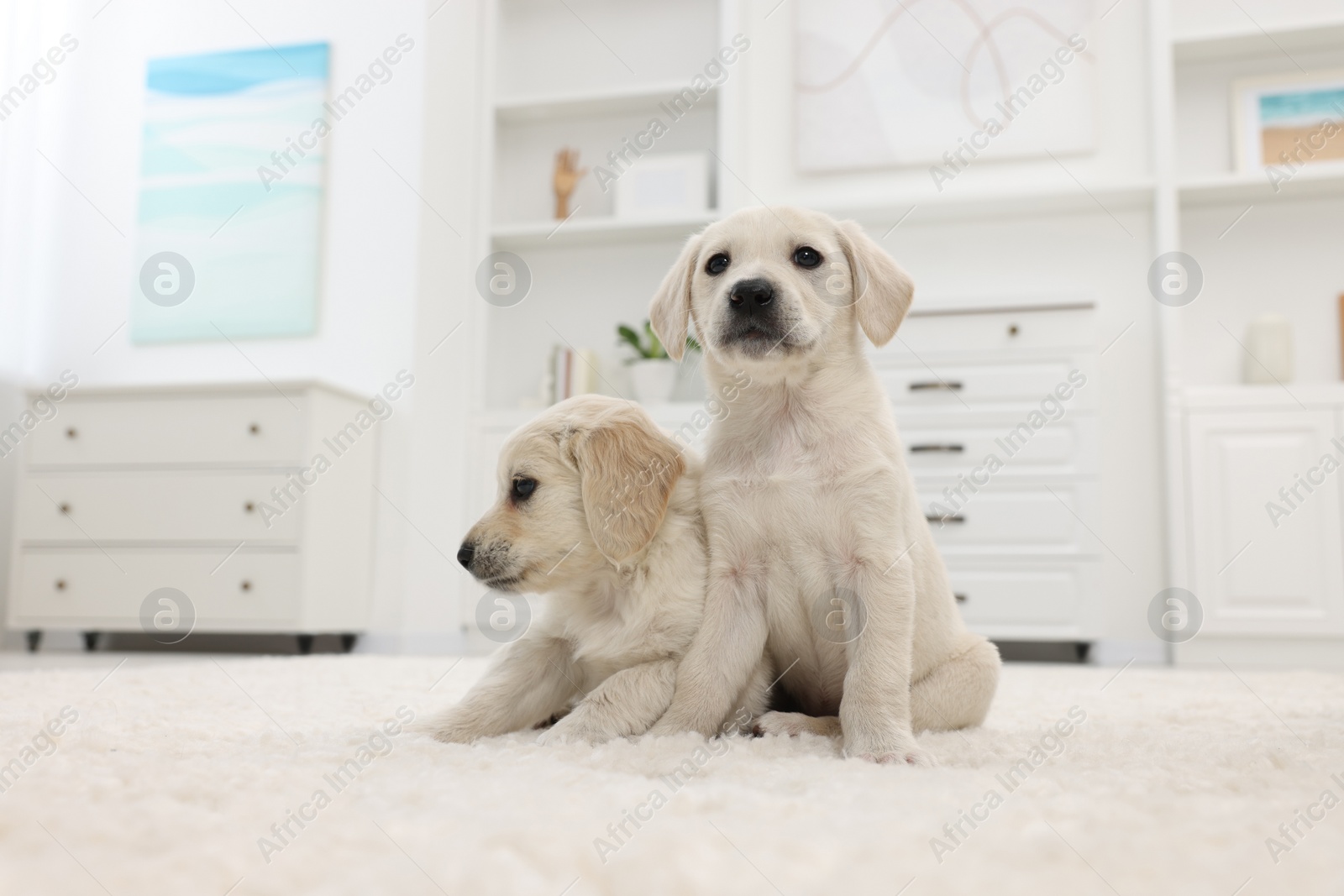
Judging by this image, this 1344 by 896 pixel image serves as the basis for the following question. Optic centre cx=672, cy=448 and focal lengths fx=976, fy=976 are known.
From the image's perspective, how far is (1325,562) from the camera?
12.4ft

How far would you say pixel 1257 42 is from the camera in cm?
439

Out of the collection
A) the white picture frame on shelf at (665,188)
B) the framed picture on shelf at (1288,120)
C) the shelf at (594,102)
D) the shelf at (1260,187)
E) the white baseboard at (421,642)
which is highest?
the shelf at (594,102)

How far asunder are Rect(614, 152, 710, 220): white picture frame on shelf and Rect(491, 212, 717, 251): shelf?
0.14 ft

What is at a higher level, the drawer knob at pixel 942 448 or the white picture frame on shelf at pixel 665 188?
the white picture frame on shelf at pixel 665 188

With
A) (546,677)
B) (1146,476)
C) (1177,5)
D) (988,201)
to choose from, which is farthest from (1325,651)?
(546,677)

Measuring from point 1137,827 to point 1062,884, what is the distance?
0.23 meters

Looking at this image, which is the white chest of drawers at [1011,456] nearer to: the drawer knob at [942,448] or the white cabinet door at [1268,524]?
the drawer knob at [942,448]

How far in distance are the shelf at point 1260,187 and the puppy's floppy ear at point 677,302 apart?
3398 mm

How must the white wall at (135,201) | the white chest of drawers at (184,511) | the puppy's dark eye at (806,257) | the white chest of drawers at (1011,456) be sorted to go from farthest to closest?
1. the white wall at (135,201)
2. the white chest of drawers at (184,511)
3. the white chest of drawers at (1011,456)
4. the puppy's dark eye at (806,257)

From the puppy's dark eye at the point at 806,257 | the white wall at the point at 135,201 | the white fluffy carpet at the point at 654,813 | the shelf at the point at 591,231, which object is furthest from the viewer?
the white wall at the point at 135,201

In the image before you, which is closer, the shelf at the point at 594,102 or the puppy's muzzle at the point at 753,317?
the puppy's muzzle at the point at 753,317

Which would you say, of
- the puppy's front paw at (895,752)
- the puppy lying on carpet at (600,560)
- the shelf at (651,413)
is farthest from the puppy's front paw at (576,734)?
the shelf at (651,413)

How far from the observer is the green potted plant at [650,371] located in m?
4.53

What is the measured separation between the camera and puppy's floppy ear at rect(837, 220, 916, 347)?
1689 millimetres
